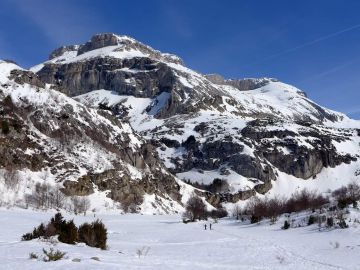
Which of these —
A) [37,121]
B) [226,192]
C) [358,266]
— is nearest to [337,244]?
[358,266]

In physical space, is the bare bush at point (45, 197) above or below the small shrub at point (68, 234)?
above

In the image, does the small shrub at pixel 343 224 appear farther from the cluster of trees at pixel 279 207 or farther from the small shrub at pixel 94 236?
the small shrub at pixel 94 236

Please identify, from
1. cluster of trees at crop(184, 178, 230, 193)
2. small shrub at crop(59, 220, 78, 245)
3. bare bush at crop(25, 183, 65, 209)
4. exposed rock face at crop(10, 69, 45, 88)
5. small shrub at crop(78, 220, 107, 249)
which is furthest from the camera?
cluster of trees at crop(184, 178, 230, 193)

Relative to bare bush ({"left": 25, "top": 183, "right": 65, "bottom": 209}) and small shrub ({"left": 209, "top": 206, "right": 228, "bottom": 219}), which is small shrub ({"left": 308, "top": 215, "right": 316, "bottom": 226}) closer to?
small shrub ({"left": 209, "top": 206, "right": 228, "bottom": 219})

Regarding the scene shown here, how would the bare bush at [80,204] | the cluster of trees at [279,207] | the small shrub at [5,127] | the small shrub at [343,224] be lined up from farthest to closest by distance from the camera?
the small shrub at [5,127] → the bare bush at [80,204] → the cluster of trees at [279,207] → the small shrub at [343,224]

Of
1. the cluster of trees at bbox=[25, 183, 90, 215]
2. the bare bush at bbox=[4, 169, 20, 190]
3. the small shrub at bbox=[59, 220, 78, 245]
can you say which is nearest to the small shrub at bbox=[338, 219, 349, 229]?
the small shrub at bbox=[59, 220, 78, 245]

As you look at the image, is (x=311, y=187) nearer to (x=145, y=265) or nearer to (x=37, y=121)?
(x=37, y=121)

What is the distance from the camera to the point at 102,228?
23.2 m

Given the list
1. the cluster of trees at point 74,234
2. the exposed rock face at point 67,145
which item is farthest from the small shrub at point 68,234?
the exposed rock face at point 67,145

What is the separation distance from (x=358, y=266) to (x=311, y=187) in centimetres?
18715

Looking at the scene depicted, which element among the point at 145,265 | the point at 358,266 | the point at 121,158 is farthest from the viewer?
the point at 121,158

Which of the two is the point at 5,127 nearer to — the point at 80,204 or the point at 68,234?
the point at 80,204

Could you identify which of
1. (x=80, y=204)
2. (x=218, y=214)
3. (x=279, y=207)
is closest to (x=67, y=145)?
(x=80, y=204)

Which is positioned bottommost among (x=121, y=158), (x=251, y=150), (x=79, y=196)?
(x=79, y=196)
